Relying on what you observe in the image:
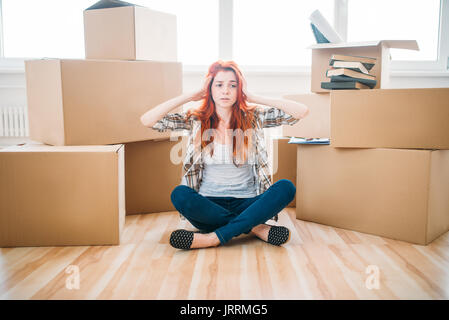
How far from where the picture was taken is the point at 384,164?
1469 mm

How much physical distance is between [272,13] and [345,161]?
1.47 m

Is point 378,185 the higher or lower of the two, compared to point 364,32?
lower

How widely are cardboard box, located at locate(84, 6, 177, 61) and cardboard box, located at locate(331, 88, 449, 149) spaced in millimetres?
817

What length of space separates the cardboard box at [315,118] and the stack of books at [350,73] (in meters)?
0.21

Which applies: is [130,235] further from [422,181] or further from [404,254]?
[422,181]

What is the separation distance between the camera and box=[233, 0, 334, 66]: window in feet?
8.60

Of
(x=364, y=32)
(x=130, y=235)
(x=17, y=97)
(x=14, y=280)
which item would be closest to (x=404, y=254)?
(x=130, y=235)

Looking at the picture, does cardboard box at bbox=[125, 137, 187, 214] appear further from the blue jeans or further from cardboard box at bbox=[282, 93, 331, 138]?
cardboard box at bbox=[282, 93, 331, 138]

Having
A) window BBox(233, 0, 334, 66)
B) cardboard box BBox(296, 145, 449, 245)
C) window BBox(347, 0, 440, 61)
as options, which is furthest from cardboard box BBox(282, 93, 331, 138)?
window BBox(347, 0, 440, 61)

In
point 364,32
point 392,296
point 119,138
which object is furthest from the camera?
point 364,32

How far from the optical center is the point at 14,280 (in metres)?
1.11

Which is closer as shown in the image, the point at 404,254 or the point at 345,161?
the point at 404,254

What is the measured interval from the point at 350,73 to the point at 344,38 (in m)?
1.17

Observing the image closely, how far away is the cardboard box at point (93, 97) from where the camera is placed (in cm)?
149
